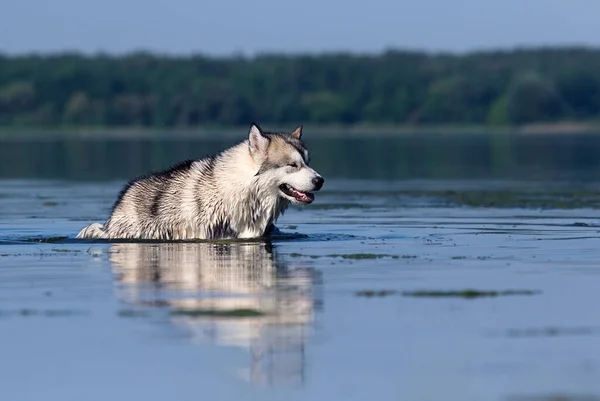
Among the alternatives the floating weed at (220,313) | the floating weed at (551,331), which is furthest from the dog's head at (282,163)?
the floating weed at (551,331)

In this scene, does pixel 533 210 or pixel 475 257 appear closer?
pixel 475 257

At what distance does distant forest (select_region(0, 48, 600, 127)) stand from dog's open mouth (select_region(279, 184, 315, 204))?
376 feet

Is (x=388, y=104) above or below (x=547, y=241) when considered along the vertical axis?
above

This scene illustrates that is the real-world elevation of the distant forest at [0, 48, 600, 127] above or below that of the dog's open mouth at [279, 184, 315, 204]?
above

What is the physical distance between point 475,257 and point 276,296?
374 cm

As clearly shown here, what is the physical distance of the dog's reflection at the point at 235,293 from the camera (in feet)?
34.5

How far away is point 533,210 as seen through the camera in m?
23.8

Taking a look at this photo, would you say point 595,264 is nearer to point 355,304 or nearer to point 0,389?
point 355,304

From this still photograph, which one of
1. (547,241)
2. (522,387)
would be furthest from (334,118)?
(522,387)

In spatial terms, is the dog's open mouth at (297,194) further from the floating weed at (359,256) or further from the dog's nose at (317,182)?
the floating weed at (359,256)

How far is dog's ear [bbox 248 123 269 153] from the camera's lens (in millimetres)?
17297

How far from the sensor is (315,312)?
1204cm

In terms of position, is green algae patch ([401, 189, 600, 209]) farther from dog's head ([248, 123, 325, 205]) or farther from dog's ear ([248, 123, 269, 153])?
dog's ear ([248, 123, 269, 153])

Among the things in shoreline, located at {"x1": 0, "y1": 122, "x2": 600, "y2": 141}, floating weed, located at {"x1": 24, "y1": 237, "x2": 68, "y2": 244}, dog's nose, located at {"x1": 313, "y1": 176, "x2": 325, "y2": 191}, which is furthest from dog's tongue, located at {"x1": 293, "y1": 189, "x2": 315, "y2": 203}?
shoreline, located at {"x1": 0, "y1": 122, "x2": 600, "y2": 141}
